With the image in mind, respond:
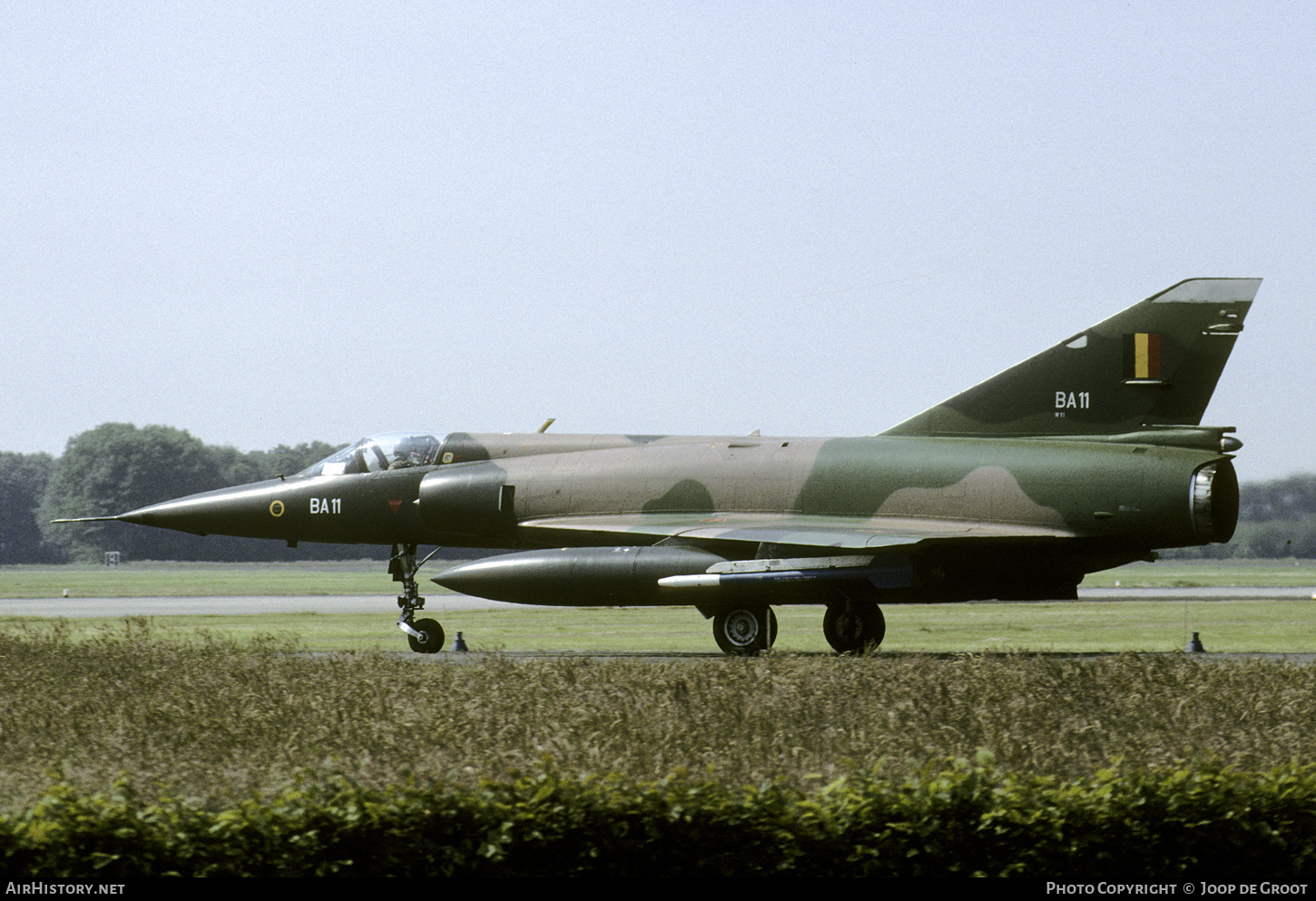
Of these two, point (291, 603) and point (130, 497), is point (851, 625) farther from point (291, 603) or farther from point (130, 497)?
point (130, 497)

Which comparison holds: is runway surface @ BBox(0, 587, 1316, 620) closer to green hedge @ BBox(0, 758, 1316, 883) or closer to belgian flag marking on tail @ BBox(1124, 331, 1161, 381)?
belgian flag marking on tail @ BBox(1124, 331, 1161, 381)

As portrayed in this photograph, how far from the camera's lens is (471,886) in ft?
18.5

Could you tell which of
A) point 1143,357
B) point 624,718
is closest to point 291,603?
point 1143,357

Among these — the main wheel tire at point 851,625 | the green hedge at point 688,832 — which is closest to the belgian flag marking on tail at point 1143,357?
the main wheel tire at point 851,625

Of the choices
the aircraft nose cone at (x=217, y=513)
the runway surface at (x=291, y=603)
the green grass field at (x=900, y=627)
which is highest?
the aircraft nose cone at (x=217, y=513)

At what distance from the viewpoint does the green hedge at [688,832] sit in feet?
18.4

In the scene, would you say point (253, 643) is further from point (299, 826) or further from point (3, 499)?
point (3, 499)

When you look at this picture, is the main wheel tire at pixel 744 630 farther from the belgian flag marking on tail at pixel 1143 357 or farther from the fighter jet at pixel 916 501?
the belgian flag marking on tail at pixel 1143 357

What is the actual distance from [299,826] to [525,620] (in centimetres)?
2295

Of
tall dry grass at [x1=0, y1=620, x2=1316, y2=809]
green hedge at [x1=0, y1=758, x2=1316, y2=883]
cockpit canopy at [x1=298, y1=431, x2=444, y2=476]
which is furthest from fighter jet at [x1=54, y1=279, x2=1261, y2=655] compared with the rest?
green hedge at [x1=0, y1=758, x2=1316, y2=883]

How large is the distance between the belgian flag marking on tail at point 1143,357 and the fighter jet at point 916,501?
0.08ft

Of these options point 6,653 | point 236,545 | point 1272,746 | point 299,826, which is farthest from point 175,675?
point 236,545

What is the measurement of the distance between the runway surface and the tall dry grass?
1902cm

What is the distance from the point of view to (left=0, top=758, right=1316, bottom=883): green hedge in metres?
5.61
